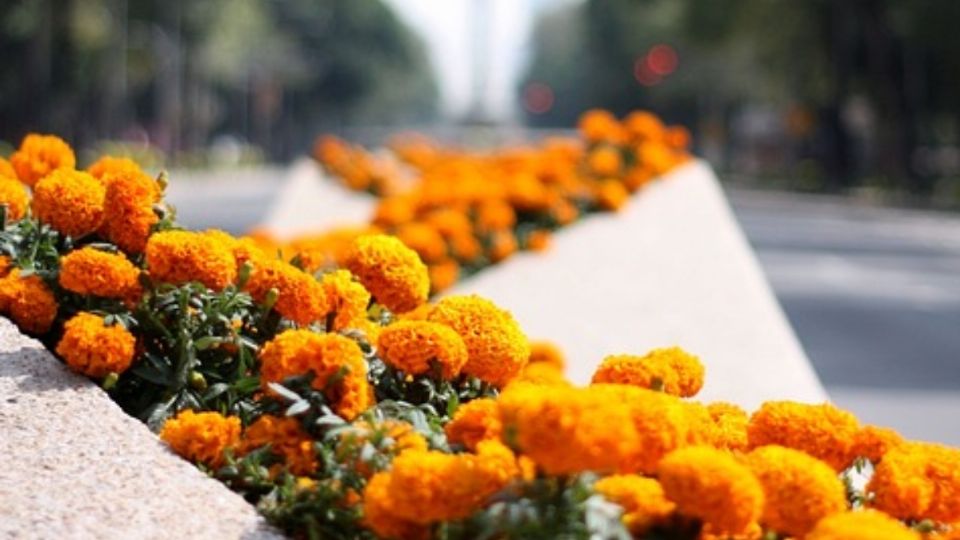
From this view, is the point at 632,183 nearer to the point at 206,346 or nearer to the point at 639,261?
the point at 639,261

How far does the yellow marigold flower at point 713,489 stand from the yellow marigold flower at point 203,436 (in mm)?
1019

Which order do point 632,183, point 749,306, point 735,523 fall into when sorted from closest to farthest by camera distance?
point 735,523
point 749,306
point 632,183

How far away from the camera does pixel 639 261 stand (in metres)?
9.56

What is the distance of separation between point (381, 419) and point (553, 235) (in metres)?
7.11

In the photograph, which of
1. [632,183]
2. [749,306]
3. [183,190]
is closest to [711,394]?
[749,306]

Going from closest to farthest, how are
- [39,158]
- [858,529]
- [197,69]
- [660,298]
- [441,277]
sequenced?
[858,529]
[39,158]
[660,298]
[441,277]
[197,69]

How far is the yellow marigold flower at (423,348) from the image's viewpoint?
12.0 ft

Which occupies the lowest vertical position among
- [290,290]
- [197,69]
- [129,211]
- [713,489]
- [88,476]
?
[88,476]

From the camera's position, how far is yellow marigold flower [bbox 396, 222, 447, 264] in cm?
870

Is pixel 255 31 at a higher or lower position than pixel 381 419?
higher

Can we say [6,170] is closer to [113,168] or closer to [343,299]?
[113,168]

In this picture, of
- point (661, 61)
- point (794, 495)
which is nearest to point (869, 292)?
point (794, 495)

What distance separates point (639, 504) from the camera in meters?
2.90

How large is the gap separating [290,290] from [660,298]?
4.92m
